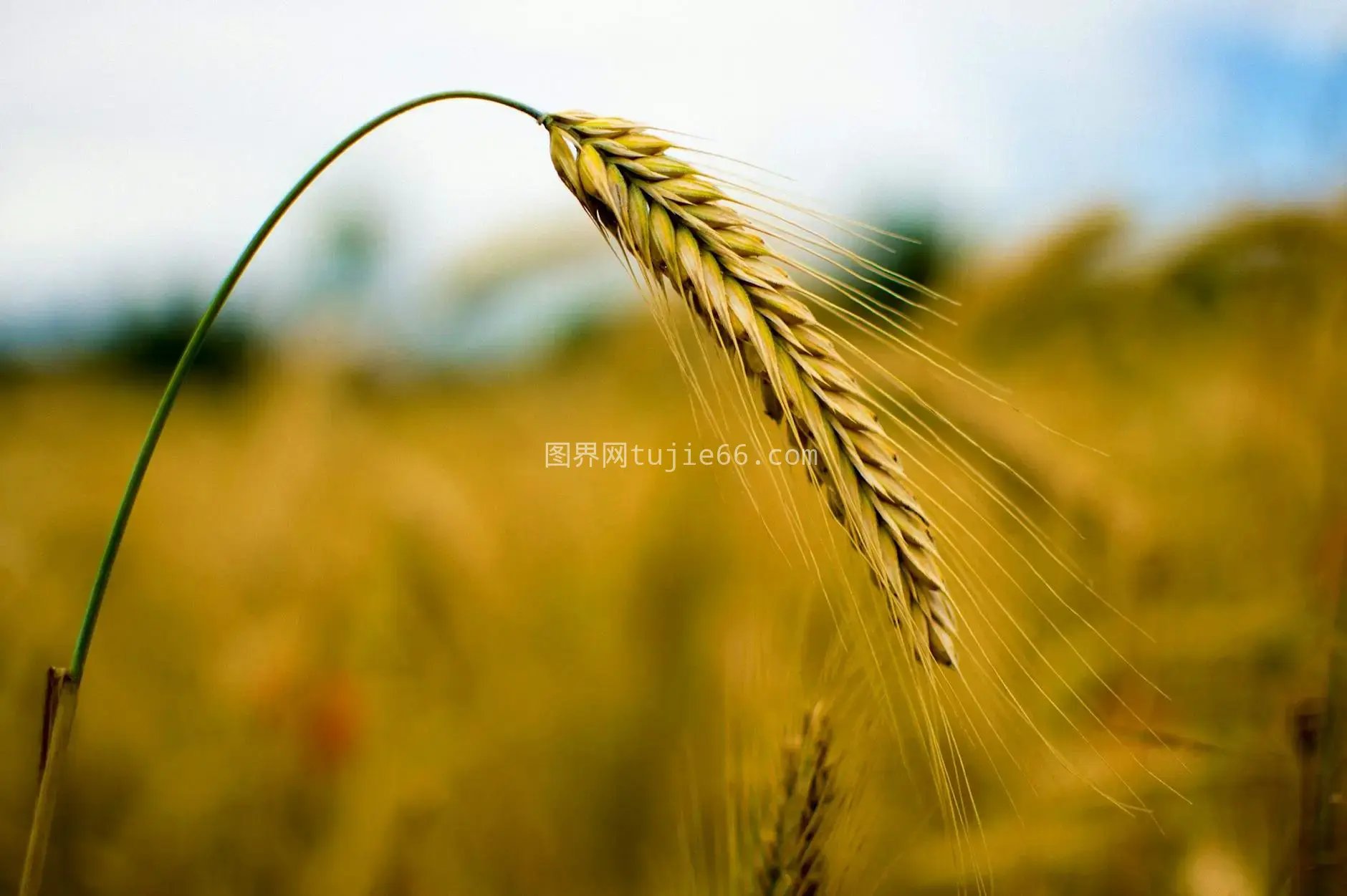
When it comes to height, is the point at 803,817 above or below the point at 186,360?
below

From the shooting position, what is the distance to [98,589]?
1.15 ft

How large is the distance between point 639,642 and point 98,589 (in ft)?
1.77

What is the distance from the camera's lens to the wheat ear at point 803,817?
54 centimetres

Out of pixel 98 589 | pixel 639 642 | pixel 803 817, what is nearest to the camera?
pixel 98 589

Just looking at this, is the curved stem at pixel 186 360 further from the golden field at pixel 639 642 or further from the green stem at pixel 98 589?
the golden field at pixel 639 642

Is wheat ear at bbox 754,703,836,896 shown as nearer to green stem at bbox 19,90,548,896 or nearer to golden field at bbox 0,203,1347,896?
golden field at bbox 0,203,1347,896

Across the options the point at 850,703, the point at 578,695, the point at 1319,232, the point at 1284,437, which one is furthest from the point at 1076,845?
the point at 1319,232

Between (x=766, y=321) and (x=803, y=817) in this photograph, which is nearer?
(x=766, y=321)

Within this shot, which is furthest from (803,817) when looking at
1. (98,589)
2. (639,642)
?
(98,589)

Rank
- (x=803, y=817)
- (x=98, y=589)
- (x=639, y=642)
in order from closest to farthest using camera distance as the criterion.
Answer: (x=98, y=589), (x=803, y=817), (x=639, y=642)

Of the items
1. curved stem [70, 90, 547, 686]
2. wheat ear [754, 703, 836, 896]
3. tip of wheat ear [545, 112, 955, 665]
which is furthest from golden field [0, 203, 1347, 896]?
curved stem [70, 90, 547, 686]

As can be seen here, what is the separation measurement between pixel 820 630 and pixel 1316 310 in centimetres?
65

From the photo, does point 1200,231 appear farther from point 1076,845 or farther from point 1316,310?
point 1076,845

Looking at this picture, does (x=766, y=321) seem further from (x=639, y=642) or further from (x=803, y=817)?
(x=639, y=642)
